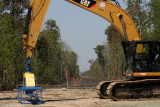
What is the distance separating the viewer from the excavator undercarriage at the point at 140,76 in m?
13.5

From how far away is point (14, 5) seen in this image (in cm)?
4209

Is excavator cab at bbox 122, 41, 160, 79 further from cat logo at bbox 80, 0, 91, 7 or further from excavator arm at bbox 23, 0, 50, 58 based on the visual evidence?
excavator arm at bbox 23, 0, 50, 58

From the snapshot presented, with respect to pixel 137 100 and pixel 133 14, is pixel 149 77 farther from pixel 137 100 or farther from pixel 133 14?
pixel 133 14

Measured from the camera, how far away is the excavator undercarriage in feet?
44.2

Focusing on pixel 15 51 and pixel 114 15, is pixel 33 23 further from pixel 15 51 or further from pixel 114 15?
pixel 15 51

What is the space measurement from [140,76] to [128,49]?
4.85 ft

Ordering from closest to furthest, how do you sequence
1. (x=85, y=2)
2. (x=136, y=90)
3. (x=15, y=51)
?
(x=136, y=90) → (x=85, y=2) → (x=15, y=51)

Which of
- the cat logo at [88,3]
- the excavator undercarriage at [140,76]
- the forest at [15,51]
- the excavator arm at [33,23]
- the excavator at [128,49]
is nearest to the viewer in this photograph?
the excavator arm at [33,23]

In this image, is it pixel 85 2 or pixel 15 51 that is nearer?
pixel 85 2

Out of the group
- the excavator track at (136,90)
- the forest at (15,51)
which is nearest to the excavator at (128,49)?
the excavator track at (136,90)

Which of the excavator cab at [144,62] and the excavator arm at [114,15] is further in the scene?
the excavator arm at [114,15]

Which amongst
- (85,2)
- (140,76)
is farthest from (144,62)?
(85,2)

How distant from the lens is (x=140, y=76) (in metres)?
13.5

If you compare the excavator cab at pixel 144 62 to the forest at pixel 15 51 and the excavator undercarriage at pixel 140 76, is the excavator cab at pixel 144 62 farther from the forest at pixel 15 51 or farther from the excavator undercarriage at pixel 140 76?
the forest at pixel 15 51
